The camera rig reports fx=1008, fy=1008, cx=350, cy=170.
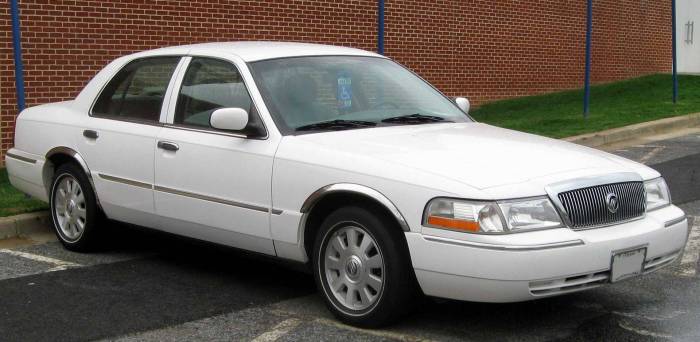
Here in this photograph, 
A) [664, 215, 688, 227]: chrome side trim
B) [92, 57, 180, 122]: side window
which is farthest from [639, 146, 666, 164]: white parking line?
[92, 57, 180, 122]: side window

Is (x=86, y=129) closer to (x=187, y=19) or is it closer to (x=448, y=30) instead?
(x=187, y=19)

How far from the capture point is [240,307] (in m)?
5.78

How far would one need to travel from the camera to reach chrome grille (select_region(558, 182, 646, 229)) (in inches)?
196

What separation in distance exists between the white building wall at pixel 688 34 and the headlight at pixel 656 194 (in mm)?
20595

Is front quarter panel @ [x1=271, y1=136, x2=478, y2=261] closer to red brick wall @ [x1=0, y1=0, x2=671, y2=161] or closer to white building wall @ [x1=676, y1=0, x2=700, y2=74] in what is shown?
red brick wall @ [x1=0, y1=0, x2=671, y2=161]

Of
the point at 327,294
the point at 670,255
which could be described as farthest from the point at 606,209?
the point at 327,294

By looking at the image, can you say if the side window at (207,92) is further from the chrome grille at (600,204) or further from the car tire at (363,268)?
the chrome grille at (600,204)

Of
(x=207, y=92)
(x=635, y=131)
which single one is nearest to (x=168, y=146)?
(x=207, y=92)

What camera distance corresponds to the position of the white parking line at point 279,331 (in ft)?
16.9

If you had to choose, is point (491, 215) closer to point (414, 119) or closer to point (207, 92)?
point (414, 119)

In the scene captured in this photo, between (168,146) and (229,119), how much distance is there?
79 centimetres

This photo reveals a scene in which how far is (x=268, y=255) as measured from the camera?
19.2ft

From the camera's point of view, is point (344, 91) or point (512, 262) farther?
point (344, 91)

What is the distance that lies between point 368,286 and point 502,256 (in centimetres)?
84
